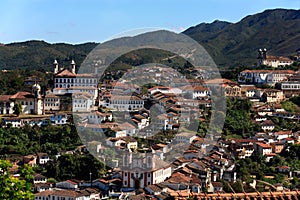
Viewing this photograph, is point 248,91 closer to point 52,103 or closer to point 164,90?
point 164,90

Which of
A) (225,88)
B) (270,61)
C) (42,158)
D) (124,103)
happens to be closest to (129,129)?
(124,103)

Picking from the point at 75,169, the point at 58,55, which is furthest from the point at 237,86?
the point at 58,55

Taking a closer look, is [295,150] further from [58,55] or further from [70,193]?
[58,55]

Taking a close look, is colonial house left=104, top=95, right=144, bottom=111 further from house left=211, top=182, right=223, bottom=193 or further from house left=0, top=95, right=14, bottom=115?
house left=211, top=182, right=223, bottom=193

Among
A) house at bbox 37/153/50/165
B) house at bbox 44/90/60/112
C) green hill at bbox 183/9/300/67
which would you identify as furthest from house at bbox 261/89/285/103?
green hill at bbox 183/9/300/67

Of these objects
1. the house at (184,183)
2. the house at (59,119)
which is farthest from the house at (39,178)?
Answer: the house at (59,119)

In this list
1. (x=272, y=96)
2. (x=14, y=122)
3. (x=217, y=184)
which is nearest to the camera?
(x=217, y=184)
